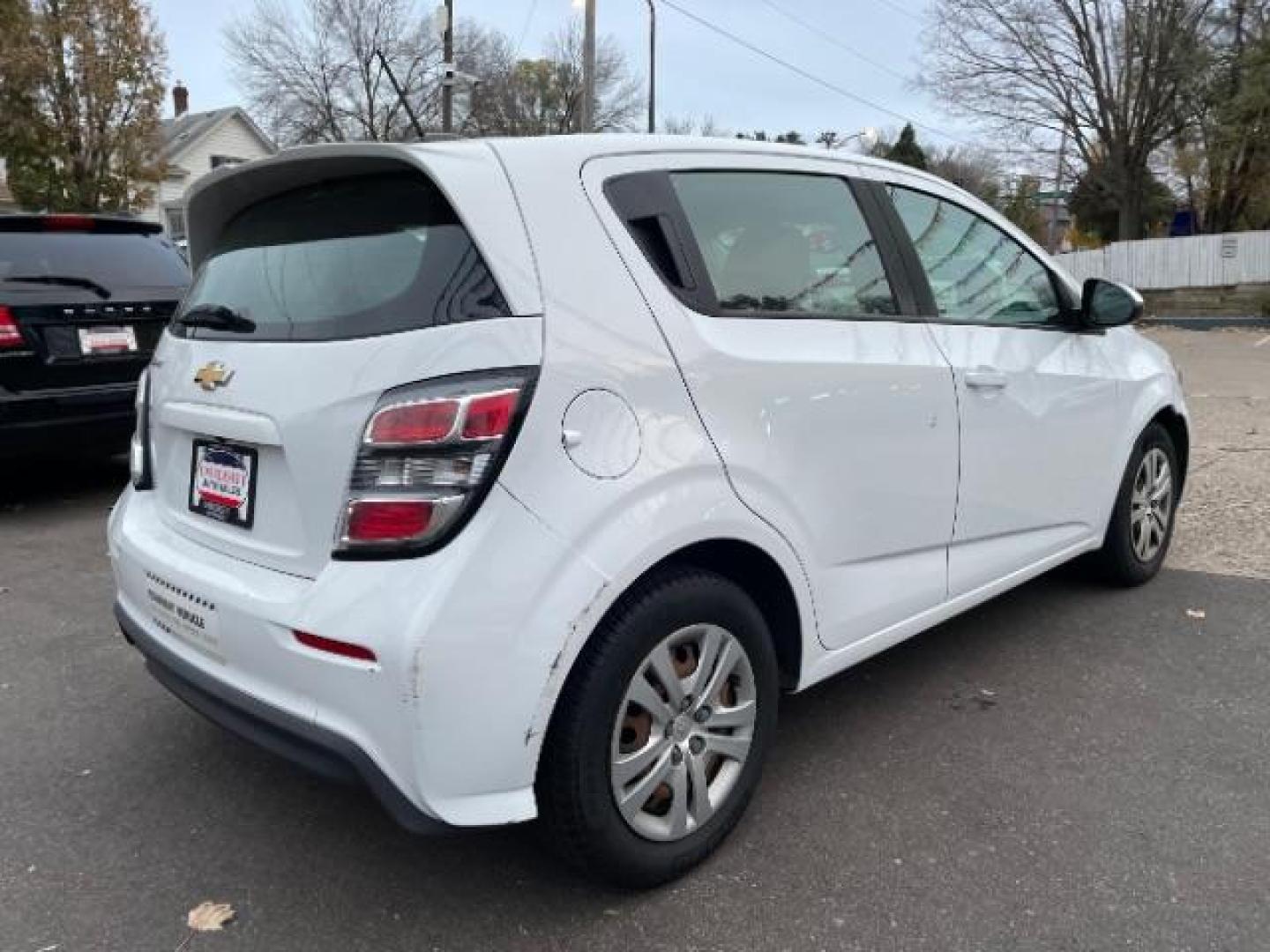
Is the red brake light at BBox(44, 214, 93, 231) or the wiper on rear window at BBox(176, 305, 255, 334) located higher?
the red brake light at BBox(44, 214, 93, 231)

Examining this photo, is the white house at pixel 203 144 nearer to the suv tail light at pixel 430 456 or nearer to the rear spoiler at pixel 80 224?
the rear spoiler at pixel 80 224

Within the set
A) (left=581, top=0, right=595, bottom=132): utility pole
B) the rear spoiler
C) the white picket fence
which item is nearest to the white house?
(left=581, top=0, right=595, bottom=132): utility pole

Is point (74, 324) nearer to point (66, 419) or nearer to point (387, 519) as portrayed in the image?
point (66, 419)

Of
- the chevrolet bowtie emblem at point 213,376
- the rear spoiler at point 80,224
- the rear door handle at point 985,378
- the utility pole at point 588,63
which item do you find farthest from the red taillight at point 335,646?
the utility pole at point 588,63

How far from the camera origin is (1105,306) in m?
3.72

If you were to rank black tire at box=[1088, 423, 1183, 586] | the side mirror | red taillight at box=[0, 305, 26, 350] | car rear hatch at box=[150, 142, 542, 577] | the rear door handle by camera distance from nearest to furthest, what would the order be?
car rear hatch at box=[150, 142, 542, 577]
the rear door handle
the side mirror
black tire at box=[1088, 423, 1183, 586]
red taillight at box=[0, 305, 26, 350]

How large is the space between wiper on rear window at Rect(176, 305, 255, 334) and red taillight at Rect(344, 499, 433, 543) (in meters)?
0.68

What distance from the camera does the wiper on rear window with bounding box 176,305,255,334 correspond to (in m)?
2.46

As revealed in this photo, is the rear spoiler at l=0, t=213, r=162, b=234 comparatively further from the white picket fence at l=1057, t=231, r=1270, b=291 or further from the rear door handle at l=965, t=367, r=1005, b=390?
the white picket fence at l=1057, t=231, r=1270, b=291

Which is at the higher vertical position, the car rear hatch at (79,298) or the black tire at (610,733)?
the car rear hatch at (79,298)

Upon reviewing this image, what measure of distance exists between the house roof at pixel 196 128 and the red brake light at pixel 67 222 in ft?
111

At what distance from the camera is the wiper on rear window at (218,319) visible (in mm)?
2461

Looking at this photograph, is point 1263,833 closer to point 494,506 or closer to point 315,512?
point 494,506

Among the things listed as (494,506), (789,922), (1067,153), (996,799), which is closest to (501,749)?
(494,506)
